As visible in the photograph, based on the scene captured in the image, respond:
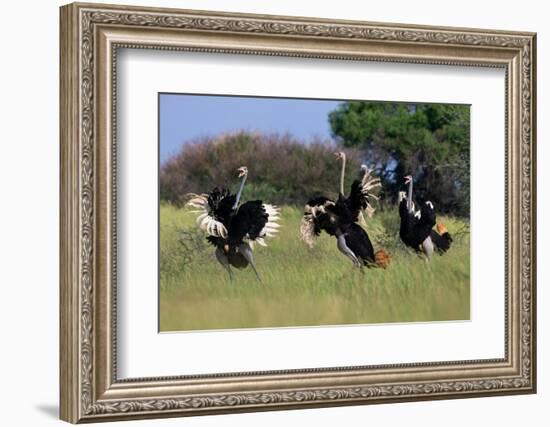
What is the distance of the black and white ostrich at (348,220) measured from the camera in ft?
19.1

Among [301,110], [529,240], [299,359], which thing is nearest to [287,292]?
[299,359]

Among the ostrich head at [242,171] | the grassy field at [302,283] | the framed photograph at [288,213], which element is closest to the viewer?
the framed photograph at [288,213]

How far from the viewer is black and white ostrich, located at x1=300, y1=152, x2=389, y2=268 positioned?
582 centimetres

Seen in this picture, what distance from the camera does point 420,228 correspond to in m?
6.03

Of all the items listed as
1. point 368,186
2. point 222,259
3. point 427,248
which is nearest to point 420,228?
point 427,248

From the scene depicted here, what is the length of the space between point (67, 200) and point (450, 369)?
1681 mm

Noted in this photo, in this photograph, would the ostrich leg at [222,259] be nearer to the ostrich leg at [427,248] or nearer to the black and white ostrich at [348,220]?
the black and white ostrich at [348,220]

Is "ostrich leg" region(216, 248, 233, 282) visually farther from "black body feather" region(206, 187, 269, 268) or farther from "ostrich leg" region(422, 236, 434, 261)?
"ostrich leg" region(422, 236, 434, 261)

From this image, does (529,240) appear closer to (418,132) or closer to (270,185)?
(418,132)

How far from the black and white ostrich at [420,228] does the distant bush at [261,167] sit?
0.81 ft

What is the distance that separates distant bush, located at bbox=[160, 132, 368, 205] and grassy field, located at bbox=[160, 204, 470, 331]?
0.09 m

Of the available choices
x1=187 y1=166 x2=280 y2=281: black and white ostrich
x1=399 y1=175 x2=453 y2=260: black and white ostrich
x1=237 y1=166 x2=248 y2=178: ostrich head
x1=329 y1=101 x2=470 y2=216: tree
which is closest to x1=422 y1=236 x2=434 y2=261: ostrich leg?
x1=399 y1=175 x2=453 y2=260: black and white ostrich

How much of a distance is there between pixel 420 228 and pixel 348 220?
12.8 inches

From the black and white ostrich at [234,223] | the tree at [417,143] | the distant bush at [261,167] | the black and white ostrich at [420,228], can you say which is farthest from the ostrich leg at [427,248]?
the black and white ostrich at [234,223]
